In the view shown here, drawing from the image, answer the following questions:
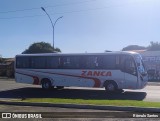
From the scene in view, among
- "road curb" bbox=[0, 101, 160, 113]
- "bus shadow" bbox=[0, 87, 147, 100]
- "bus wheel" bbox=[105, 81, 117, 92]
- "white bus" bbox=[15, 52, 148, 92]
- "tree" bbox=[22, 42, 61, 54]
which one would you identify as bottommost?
"bus shadow" bbox=[0, 87, 147, 100]

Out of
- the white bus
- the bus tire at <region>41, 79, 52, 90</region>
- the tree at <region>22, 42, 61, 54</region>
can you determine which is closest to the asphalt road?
the white bus

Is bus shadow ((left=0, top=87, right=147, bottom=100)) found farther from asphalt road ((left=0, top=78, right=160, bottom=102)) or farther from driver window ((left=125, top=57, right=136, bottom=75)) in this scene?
driver window ((left=125, top=57, right=136, bottom=75))

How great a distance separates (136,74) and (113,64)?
5.86ft

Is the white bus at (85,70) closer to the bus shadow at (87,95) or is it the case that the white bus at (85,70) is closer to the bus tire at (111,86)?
the bus tire at (111,86)

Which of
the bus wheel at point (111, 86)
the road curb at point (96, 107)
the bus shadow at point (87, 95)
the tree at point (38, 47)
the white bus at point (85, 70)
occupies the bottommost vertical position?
the bus shadow at point (87, 95)

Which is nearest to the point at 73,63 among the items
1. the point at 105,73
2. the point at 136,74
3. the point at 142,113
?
the point at 105,73

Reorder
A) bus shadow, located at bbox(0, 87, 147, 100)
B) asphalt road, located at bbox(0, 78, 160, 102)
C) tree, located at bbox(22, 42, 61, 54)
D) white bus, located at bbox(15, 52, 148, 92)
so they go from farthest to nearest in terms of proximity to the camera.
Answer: tree, located at bbox(22, 42, 61, 54), white bus, located at bbox(15, 52, 148, 92), asphalt road, located at bbox(0, 78, 160, 102), bus shadow, located at bbox(0, 87, 147, 100)

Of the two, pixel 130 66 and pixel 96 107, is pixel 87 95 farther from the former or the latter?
pixel 96 107

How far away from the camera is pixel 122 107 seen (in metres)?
13.9

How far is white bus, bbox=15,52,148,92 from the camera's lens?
22.8 metres

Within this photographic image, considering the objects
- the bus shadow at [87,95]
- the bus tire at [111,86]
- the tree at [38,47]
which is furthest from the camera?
the tree at [38,47]

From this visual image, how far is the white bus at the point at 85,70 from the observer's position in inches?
898

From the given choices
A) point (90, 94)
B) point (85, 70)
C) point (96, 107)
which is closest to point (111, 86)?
point (90, 94)

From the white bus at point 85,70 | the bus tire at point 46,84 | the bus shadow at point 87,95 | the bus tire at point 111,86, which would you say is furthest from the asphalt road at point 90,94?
the bus tire at point 46,84
